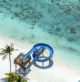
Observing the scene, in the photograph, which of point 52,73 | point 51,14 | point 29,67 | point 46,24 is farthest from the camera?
point 51,14

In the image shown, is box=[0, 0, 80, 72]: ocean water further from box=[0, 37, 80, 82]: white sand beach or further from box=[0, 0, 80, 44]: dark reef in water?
box=[0, 37, 80, 82]: white sand beach

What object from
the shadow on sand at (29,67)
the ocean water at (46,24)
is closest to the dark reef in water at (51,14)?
the ocean water at (46,24)

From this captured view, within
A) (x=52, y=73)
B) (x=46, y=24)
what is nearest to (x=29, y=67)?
(x=52, y=73)

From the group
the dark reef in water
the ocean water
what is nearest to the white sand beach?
the ocean water

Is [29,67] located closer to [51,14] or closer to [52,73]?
[52,73]

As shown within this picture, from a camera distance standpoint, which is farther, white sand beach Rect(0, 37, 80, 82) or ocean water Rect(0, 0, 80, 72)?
ocean water Rect(0, 0, 80, 72)

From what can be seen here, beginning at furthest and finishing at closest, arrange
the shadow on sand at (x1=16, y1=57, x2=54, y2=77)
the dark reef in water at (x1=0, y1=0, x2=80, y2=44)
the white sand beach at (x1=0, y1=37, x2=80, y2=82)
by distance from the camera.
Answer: the dark reef in water at (x1=0, y1=0, x2=80, y2=44) → the shadow on sand at (x1=16, y1=57, x2=54, y2=77) → the white sand beach at (x1=0, y1=37, x2=80, y2=82)

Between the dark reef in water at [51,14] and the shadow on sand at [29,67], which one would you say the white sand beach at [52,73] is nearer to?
the shadow on sand at [29,67]

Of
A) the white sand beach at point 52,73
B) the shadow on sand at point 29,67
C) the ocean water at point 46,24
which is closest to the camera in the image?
the white sand beach at point 52,73

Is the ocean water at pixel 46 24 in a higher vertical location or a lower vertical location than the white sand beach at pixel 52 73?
higher
